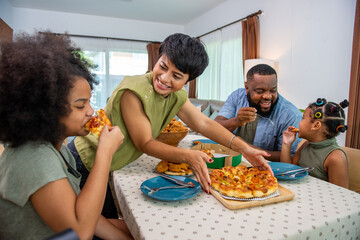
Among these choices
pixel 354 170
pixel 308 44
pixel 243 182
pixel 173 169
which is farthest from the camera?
pixel 308 44

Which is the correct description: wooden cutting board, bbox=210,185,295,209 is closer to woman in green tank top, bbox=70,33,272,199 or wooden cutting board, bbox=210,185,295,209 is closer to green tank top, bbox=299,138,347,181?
woman in green tank top, bbox=70,33,272,199

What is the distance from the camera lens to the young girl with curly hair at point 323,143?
5.07 ft

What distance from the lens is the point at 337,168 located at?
1529 millimetres

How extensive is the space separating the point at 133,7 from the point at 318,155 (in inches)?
229

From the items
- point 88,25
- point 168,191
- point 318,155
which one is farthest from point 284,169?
point 88,25

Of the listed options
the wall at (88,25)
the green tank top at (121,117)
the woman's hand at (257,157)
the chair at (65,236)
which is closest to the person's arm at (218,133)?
the woman's hand at (257,157)

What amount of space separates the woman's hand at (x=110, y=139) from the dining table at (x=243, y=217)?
0.70 feet

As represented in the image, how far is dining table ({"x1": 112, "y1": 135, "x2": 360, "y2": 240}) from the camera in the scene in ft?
2.56

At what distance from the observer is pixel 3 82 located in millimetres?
777

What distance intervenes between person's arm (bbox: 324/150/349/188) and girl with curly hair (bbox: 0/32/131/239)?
1.37 m

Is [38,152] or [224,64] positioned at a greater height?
[224,64]

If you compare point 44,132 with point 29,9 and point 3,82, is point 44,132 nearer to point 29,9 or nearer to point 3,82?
point 3,82

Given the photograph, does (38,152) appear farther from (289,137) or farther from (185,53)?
(289,137)

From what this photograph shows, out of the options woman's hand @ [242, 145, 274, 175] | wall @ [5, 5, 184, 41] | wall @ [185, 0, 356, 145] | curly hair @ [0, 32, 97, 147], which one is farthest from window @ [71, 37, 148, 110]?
curly hair @ [0, 32, 97, 147]
